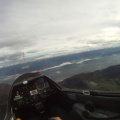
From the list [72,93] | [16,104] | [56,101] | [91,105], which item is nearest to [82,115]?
[91,105]

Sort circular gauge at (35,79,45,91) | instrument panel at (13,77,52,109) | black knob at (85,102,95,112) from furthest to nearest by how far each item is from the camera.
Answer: circular gauge at (35,79,45,91) < instrument panel at (13,77,52,109) < black knob at (85,102,95,112)

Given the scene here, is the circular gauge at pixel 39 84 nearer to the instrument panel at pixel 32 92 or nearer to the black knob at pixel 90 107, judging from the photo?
the instrument panel at pixel 32 92

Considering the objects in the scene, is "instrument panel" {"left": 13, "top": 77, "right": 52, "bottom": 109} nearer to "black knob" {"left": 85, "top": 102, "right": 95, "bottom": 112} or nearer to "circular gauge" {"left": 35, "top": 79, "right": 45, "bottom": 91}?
"circular gauge" {"left": 35, "top": 79, "right": 45, "bottom": 91}

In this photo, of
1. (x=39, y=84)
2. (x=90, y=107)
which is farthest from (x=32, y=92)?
(x=90, y=107)

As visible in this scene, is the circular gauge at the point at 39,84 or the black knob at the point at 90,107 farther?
the circular gauge at the point at 39,84

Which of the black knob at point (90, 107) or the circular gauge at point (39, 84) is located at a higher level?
the circular gauge at point (39, 84)

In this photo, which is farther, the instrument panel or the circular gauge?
the circular gauge

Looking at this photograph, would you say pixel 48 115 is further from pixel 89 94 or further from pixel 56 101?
pixel 89 94

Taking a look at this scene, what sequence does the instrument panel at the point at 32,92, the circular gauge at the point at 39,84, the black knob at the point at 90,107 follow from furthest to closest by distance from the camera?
the circular gauge at the point at 39,84 < the instrument panel at the point at 32,92 < the black knob at the point at 90,107

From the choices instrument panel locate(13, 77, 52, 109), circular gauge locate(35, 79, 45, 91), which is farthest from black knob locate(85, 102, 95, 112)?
circular gauge locate(35, 79, 45, 91)

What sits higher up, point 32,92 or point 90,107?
point 32,92

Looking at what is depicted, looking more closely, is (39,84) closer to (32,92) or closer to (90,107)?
(32,92)

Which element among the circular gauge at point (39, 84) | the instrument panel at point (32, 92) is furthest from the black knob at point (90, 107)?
the circular gauge at point (39, 84)
